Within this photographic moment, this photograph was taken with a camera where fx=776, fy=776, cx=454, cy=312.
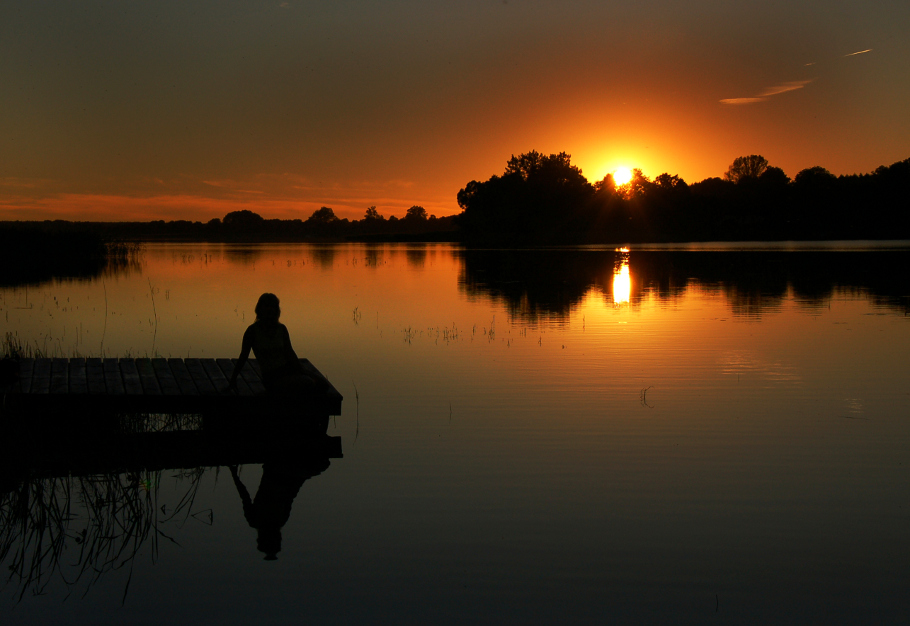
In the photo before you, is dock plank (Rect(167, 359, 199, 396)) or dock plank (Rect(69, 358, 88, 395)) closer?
dock plank (Rect(69, 358, 88, 395))

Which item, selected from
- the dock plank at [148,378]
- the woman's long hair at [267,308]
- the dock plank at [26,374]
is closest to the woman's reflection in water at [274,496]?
the dock plank at [148,378]

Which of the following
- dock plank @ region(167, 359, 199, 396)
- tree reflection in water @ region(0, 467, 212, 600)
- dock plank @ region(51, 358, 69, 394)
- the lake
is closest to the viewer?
the lake

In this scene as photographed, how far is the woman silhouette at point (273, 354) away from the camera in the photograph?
9.55 m

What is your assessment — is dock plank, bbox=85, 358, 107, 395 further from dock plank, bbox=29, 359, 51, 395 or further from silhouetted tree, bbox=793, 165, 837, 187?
silhouetted tree, bbox=793, 165, 837, 187

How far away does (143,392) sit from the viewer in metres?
9.45

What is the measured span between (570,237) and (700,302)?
110 meters

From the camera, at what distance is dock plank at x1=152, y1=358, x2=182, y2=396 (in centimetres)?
959

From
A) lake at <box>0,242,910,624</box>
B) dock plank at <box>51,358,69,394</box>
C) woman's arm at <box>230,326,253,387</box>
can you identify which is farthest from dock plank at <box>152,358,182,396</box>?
lake at <box>0,242,910,624</box>

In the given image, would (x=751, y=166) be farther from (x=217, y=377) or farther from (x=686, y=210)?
Answer: (x=217, y=377)

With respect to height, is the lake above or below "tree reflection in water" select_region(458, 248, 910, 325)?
below

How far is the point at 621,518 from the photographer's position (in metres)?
7.25

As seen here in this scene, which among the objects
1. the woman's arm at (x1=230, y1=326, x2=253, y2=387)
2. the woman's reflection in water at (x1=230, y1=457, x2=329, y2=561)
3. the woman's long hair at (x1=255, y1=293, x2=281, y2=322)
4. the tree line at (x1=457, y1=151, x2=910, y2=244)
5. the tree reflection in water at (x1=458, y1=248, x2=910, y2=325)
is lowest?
the woman's reflection in water at (x1=230, y1=457, x2=329, y2=561)

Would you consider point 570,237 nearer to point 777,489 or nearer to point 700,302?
point 700,302

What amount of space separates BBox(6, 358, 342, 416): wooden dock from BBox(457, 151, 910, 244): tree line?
117988 mm
